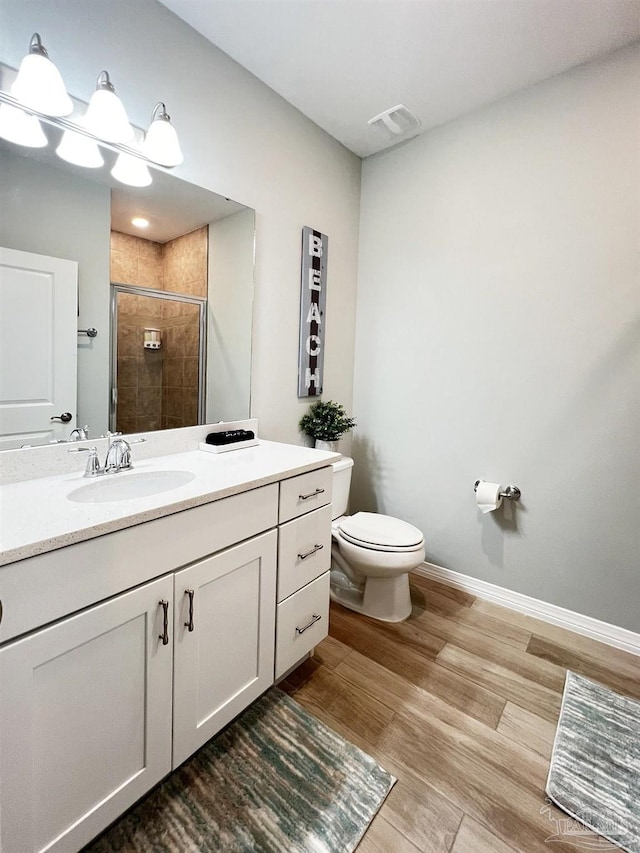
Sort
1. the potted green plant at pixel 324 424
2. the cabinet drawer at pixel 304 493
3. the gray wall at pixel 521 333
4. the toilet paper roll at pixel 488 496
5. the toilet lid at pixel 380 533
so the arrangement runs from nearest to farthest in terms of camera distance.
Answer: the cabinet drawer at pixel 304 493 < the gray wall at pixel 521 333 < the toilet lid at pixel 380 533 < the toilet paper roll at pixel 488 496 < the potted green plant at pixel 324 424

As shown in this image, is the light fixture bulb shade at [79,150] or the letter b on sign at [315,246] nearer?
the light fixture bulb shade at [79,150]

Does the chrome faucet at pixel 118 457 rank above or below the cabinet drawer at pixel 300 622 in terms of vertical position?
above

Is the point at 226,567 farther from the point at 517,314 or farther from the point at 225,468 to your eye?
the point at 517,314

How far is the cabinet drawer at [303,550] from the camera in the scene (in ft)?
4.38

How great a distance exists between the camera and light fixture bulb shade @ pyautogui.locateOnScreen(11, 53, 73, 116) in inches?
43.6

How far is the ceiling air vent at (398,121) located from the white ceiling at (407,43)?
3cm

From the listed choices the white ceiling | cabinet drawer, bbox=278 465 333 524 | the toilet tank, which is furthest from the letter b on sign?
cabinet drawer, bbox=278 465 333 524

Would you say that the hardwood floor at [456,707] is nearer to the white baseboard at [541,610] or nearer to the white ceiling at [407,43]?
the white baseboard at [541,610]

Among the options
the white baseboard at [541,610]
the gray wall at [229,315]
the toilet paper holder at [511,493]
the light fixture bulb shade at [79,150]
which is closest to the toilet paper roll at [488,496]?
the toilet paper holder at [511,493]

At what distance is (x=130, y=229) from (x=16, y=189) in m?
0.34

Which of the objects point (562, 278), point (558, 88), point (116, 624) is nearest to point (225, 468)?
point (116, 624)

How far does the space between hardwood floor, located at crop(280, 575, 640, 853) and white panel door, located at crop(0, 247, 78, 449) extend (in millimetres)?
1289

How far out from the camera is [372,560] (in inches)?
69.7

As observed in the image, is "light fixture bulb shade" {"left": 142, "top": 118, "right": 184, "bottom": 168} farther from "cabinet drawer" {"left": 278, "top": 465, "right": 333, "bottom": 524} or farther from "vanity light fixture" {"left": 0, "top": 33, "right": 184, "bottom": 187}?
"cabinet drawer" {"left": 278, "top": 465, "right": 333, "bottom": 524}
